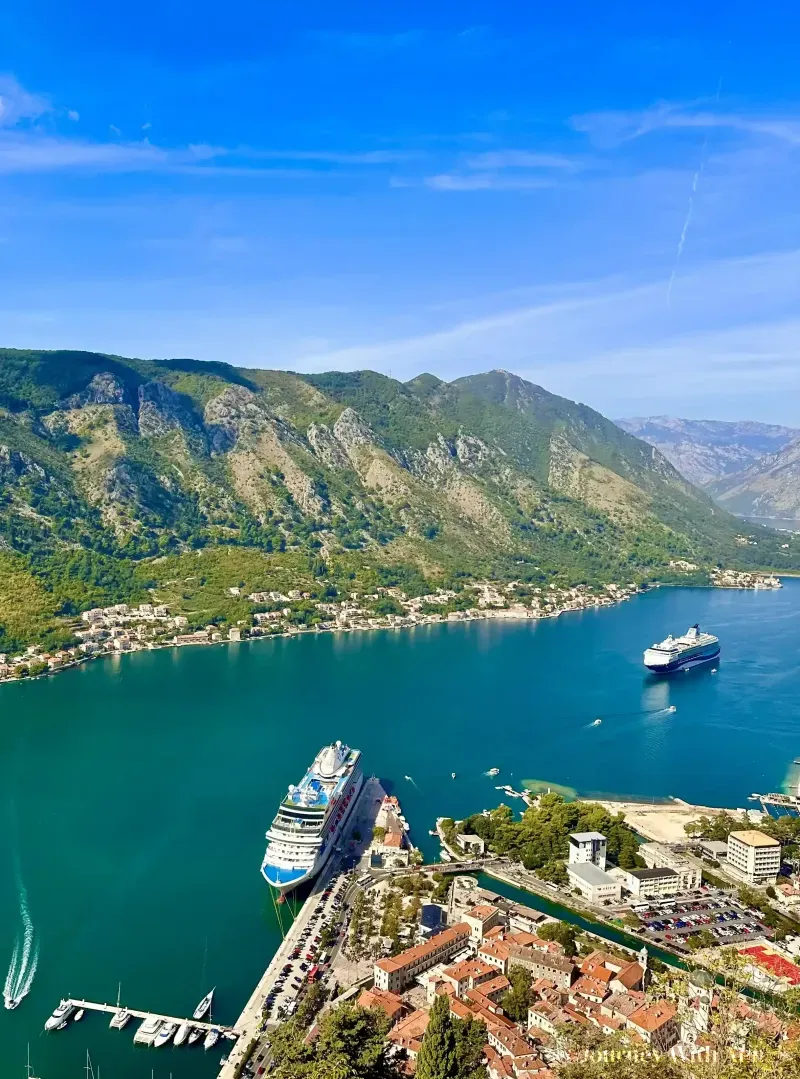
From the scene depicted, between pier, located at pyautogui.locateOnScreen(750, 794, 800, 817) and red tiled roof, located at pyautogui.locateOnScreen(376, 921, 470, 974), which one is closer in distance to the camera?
red tiled roof, located at pyautogui.locateOnScreen(376, 921, 470, 974)

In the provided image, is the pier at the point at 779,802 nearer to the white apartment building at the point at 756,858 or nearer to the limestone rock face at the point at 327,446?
the white apartment building at the point at 756,858

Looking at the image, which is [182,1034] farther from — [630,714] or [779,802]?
[630,714]

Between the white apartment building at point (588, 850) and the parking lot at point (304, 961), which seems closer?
the parking lot at point (304, 961)

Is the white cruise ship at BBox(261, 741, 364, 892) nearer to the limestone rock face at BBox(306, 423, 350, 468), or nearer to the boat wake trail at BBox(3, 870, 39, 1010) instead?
the boat wake trail at BBox(3, 870, 39, 1010)

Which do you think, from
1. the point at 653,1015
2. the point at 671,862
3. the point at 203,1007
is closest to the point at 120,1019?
the point at 203,1007

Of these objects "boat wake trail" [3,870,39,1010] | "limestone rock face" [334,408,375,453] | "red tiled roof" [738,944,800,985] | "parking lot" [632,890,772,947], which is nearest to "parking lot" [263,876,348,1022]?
"boat wake trail" [3,870,39,1010]

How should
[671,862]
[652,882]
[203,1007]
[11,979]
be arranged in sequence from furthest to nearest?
[671,862]
[652,882]
[11,979]
[203,1007]

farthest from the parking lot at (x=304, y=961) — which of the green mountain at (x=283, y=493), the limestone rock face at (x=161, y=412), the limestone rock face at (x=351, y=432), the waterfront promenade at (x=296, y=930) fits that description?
the limestone rock face at (x=351, y=432)
